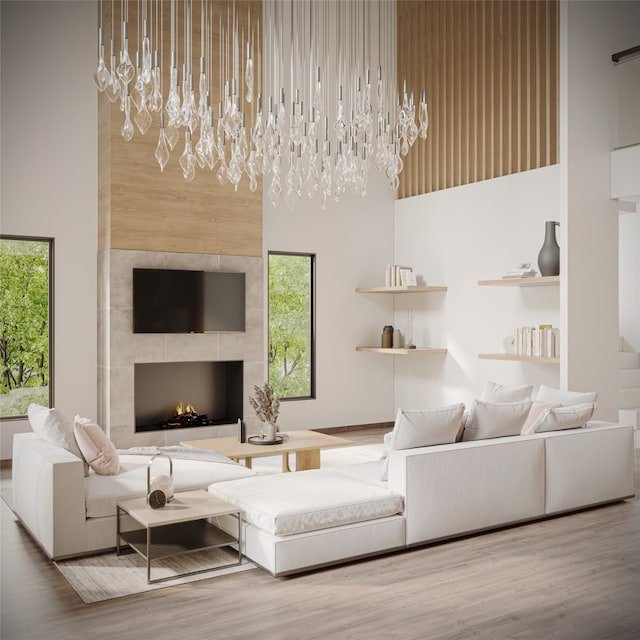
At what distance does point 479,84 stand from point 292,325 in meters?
3.57

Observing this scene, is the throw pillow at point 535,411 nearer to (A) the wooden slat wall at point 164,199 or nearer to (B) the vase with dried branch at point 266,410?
(B) the vase with dried branch at point 266,410

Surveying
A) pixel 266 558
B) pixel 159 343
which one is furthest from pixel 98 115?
pixel 266 558

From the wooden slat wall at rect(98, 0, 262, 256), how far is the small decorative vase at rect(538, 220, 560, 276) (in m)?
3.06

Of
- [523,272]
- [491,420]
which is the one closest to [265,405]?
[491,420]

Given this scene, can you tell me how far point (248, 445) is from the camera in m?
5.71

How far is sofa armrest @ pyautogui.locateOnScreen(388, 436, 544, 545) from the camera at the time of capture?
163 inches

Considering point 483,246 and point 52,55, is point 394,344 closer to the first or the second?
point 483,246

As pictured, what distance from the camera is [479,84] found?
26.7ft

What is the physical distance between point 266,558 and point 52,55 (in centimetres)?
564

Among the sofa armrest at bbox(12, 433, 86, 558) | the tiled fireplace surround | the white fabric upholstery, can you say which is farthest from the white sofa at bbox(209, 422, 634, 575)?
the tiled fireplace surround

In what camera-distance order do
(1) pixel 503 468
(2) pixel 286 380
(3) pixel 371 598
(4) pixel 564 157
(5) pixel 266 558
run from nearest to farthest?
(3) pixel 371 598 < (5) pixel 266 558 < (1) pixel 503 468 < (4) pixel 564 157 < (2) pixel 286 380

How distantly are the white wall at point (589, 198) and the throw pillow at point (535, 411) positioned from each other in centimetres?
126

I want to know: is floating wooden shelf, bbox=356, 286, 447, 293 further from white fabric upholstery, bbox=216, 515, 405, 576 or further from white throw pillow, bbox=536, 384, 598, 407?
white fabric upholstery, bbox=216, 515, 405, 576

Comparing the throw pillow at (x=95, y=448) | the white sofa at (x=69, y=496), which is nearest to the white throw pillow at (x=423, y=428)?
the white sofa at (x=69, y=496)
